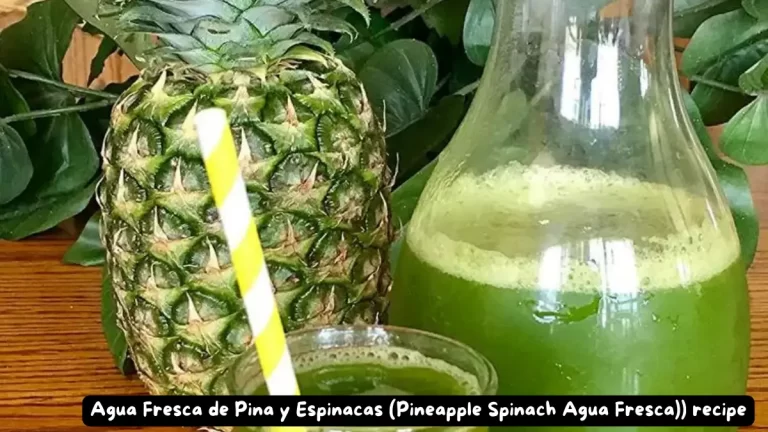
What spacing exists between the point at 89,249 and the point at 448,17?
37 centimetres

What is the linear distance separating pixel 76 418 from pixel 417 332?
0.95 ft

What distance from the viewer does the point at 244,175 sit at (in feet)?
1.79

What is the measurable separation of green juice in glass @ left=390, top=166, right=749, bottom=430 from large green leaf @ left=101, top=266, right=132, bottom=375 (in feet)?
0.86

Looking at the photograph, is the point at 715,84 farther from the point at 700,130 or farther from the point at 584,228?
the point at 584,228

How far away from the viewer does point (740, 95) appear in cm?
79

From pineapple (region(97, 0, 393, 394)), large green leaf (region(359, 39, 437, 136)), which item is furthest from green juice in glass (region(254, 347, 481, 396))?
large green leaf (region(359, 39, 437, 136))

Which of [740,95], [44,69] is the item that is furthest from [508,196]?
[44,69]

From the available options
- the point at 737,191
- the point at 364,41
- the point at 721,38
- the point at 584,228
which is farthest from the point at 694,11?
the point at 584,228

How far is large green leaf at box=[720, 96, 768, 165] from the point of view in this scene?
28.3 inches

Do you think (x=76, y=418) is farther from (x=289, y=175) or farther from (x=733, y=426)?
(x=733, y=426)

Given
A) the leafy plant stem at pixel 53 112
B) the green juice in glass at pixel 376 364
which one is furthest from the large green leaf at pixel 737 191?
the leafy plant stem at pixel 53 112

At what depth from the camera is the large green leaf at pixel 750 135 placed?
719 mm

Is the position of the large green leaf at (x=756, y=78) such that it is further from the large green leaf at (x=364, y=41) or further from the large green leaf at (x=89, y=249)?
the large green leaf at (x=89, y=249)

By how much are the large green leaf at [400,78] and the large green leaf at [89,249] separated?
268 millimetres
